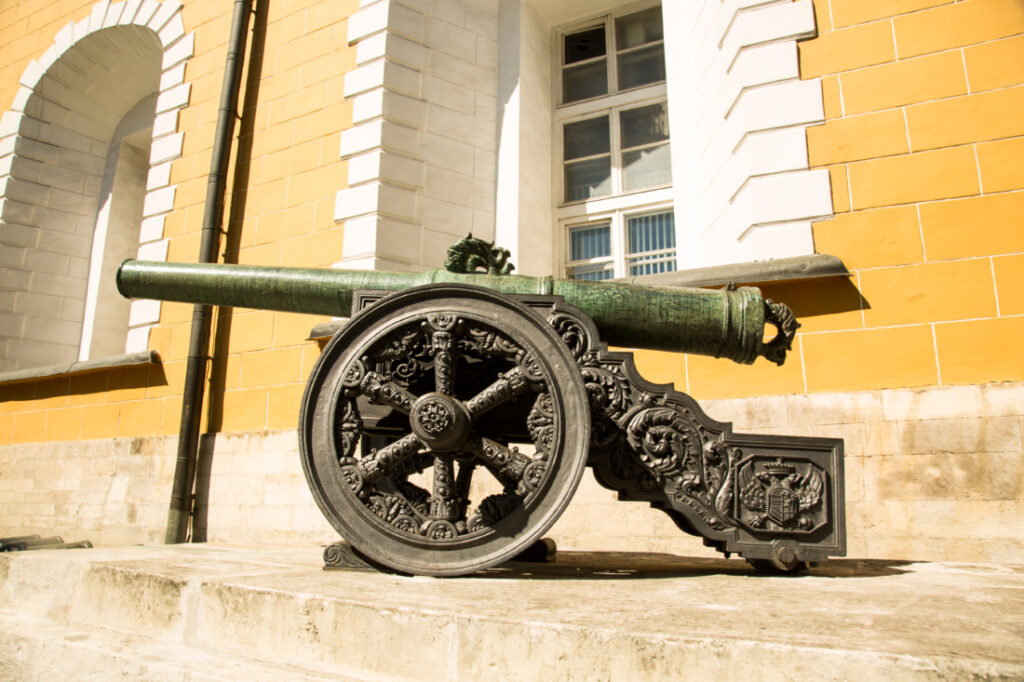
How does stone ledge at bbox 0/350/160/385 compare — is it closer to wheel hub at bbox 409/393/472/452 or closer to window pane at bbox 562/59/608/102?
window pane at bbox 562/59/608/102

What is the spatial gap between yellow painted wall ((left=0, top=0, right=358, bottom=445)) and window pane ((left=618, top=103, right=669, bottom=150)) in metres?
2.66

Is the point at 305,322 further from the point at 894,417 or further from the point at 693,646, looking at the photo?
the point at 693,646

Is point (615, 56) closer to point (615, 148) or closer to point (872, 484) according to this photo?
point (615, 148)

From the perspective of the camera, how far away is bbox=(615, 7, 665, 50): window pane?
24.4 feet

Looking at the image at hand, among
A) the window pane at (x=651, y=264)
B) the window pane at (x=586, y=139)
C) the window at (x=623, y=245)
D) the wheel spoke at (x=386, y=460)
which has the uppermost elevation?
the window pane at (x=586, y=139)

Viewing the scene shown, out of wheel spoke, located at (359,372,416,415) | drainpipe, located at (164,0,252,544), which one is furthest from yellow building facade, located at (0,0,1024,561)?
wheel spoke, located at (359,372,416,415)

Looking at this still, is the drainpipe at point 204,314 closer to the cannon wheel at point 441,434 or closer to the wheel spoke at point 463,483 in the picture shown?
the cannon wheel at point 441,434

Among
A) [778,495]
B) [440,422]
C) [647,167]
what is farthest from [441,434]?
[647,167]

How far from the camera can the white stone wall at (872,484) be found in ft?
12.5

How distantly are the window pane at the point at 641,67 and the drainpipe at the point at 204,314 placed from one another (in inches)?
146

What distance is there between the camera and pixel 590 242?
23.4ft

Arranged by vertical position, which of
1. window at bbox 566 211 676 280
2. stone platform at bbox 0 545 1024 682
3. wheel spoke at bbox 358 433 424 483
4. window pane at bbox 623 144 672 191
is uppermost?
window pane at bbox 623 144 672 191

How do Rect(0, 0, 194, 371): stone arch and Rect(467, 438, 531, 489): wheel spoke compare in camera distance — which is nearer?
Rect(467, 438, 531, 489): wheel spoke

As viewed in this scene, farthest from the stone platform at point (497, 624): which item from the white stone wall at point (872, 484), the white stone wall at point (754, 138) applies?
the white stone wall at point (754, 138)
